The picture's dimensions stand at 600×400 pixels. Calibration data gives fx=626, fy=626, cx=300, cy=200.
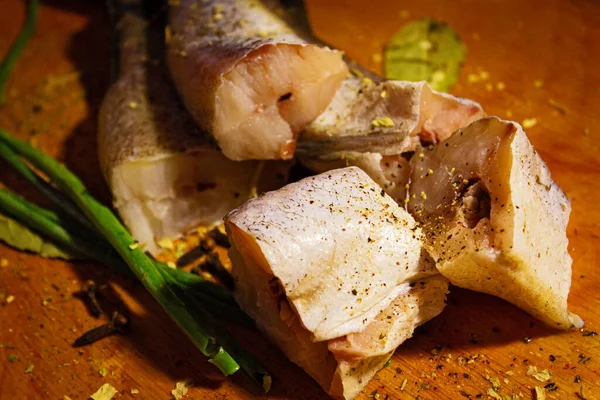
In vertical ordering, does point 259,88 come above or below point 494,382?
above

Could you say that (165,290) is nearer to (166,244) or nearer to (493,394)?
(166,244)

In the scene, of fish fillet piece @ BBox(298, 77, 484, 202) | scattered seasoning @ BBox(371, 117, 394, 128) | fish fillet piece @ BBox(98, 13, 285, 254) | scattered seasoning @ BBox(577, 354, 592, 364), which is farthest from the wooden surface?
scattered seasoning @ BBox(371, 117, 394, 128)

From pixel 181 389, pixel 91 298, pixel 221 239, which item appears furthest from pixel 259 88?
pixel 181 389

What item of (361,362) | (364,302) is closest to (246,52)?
(364,302)

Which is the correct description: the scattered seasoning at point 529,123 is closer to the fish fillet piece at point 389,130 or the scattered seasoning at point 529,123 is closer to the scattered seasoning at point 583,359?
the fish fillet piece at point 389,130

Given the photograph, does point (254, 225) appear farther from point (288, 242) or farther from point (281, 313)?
point (281, 313)
